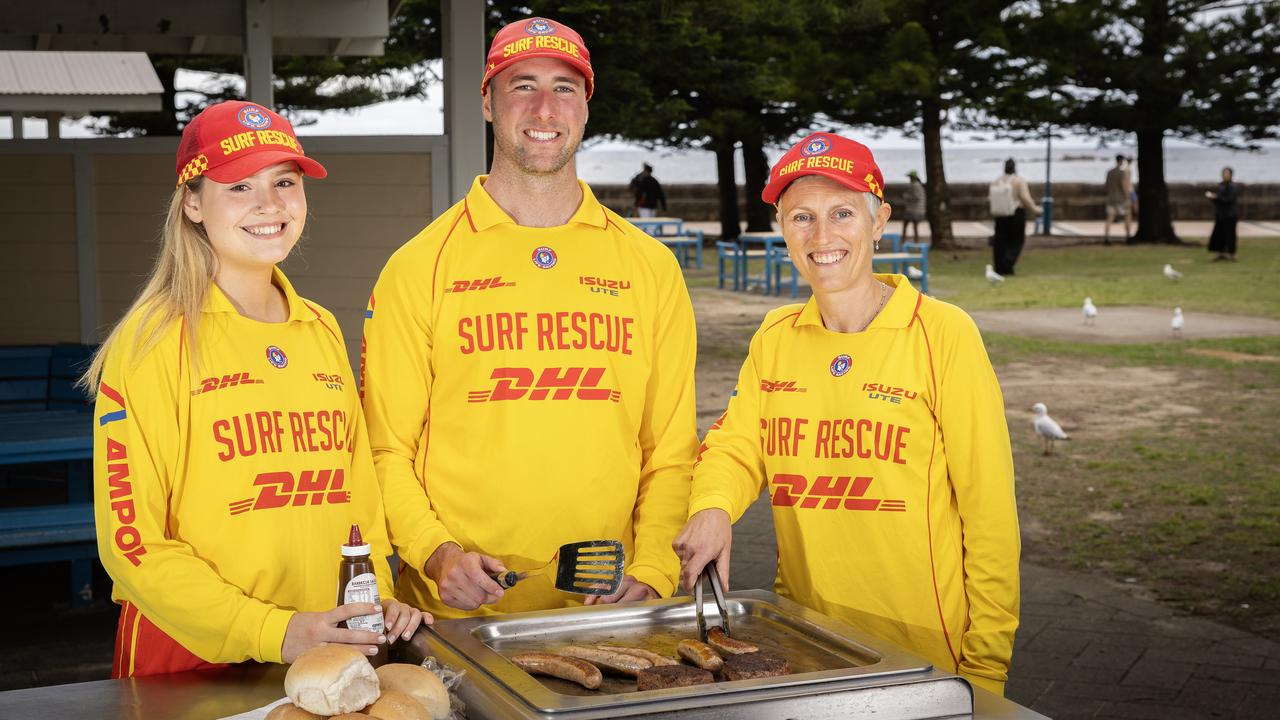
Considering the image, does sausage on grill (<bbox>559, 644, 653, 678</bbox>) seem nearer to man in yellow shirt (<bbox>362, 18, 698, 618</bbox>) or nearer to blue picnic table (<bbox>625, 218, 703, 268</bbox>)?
man in yellow shirt (<bbox>362, 18, 698, 618</bbox>)

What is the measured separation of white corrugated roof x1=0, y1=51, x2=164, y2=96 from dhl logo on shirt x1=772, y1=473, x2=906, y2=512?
14.4m

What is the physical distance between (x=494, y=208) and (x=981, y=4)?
27758mm

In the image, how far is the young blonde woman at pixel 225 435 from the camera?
254 cm

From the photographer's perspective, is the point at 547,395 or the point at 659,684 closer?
the point at 659,684

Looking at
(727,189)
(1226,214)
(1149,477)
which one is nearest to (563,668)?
(1149,477)

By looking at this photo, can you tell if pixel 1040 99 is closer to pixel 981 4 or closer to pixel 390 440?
pixel 981 4

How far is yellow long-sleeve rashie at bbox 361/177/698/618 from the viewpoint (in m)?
3.17

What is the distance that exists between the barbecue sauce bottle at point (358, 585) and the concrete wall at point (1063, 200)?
1400 inches

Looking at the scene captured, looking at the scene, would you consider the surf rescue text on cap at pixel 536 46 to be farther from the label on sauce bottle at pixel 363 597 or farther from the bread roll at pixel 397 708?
the bread roll at pixel 397 708

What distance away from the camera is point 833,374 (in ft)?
10.2

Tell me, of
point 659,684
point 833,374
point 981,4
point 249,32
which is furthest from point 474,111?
point 981,4

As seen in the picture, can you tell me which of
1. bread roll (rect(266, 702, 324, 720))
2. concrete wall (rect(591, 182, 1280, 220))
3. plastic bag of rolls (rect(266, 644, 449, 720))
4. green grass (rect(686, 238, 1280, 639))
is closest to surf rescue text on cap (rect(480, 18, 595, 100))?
plastic bag of rolls (rect(266, 644, 449, 720))

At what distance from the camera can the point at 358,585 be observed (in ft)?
7.95

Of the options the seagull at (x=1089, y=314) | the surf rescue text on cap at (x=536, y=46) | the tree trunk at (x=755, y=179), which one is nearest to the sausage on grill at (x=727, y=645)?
the surf rescue text on cap at (x=536, y=46)
